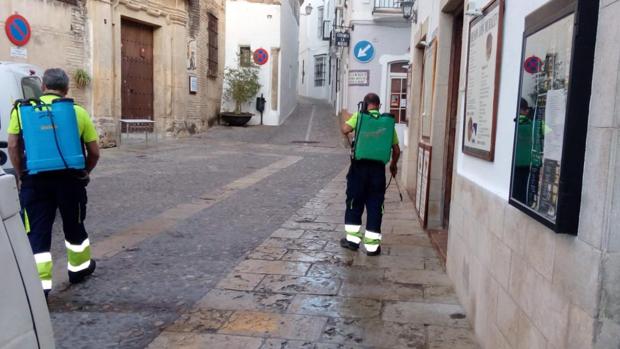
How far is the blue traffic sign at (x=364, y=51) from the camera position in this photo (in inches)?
744

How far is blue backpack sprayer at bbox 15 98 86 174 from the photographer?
4.17 m

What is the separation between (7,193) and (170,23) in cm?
1830

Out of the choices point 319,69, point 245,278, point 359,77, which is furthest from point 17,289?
point 319,69

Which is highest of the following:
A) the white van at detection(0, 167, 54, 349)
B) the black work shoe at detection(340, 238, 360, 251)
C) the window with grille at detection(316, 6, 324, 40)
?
the window with grille at detection(316, 6, 324, 40)

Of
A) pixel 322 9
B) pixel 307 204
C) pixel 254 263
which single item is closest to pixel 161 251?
pixel 254 263

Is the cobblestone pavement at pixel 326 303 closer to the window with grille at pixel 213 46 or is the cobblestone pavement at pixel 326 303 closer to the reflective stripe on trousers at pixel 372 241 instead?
the reflective stripe on trousers at pixel 372 241

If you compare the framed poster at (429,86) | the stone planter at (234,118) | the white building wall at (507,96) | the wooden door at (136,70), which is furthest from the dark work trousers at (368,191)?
the stone planter at (234,118)

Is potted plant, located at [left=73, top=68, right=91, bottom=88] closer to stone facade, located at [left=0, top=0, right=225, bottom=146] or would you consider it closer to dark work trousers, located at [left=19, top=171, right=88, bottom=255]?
stone facade, located at [left=0, top=0, right=225, bottom=146]

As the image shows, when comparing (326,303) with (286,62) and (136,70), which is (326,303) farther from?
(286,62)

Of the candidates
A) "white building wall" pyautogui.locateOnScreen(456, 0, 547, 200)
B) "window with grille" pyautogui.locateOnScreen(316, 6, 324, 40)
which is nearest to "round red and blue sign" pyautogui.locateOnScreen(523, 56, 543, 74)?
"white building wall" pyautogui.locateOnScreen(456, 0, 547, 200)

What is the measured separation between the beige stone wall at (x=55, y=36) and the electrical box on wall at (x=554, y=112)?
12.1 m

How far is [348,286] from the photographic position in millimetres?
4809

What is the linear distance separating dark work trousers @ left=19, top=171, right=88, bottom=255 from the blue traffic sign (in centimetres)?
1542

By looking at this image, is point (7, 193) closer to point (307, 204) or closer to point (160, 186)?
point (307, 204)
